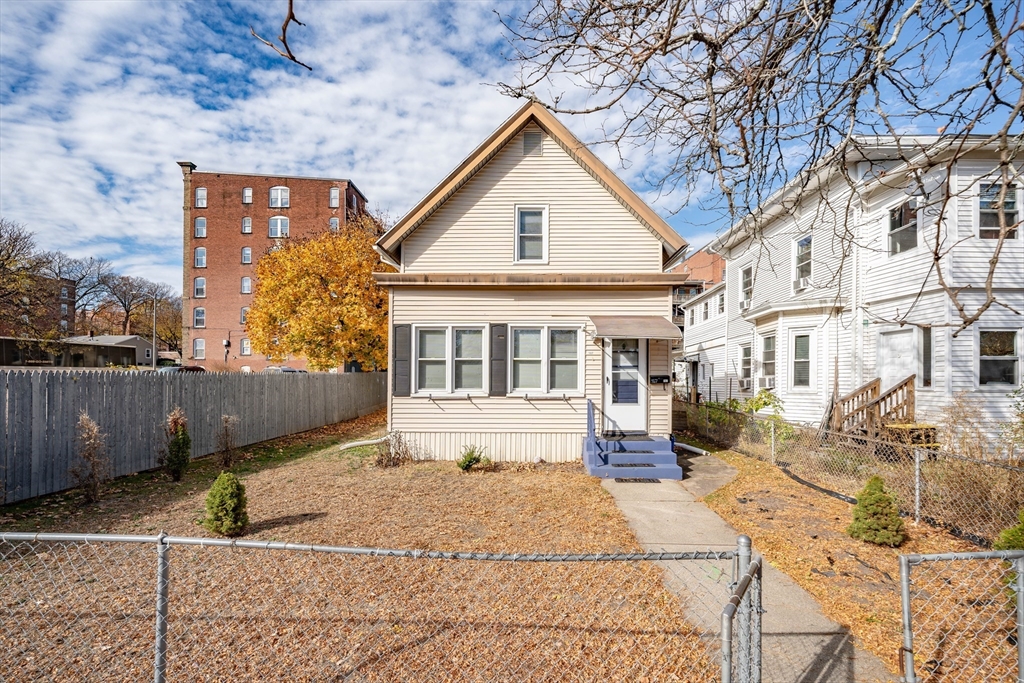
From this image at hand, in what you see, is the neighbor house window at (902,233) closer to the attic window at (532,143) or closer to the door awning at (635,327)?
the door awning at (635,327)

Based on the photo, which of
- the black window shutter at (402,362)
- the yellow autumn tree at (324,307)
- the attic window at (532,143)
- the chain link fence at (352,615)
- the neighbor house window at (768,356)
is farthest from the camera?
the yellow autumn tree at (324,307)

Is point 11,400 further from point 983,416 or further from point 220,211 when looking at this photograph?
point 220,211

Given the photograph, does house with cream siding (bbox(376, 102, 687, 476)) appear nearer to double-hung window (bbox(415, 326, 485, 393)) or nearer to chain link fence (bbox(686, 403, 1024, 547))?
double-hung window (bbox(415, 326, 485, 393))

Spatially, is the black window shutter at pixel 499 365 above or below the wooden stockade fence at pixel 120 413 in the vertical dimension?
above

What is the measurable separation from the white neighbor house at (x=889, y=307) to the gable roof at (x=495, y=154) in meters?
2.36

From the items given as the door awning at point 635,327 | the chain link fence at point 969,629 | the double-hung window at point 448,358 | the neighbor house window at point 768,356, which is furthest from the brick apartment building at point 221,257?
the chain link fence at point 969,629

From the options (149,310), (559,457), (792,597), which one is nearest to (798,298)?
(559,457)

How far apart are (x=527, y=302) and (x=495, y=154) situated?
11.2 feet

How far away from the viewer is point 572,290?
11.0 m

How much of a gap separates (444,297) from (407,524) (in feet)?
18.3

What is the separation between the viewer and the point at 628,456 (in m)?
9.83

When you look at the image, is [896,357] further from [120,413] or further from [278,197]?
[278,197]

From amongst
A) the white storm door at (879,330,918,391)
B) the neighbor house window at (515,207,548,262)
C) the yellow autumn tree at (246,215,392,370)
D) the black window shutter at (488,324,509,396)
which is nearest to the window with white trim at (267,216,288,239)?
the yellow autumn tree at (246,215,392,370)

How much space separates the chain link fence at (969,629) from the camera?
354 centimetres
